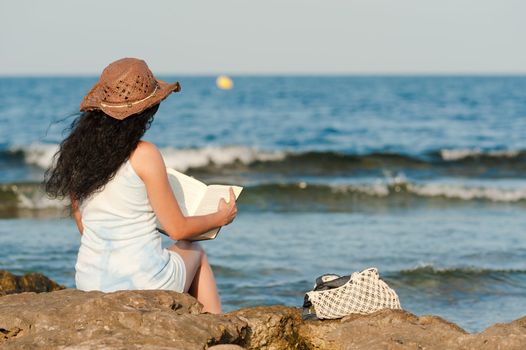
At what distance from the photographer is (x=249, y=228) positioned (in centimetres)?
1016

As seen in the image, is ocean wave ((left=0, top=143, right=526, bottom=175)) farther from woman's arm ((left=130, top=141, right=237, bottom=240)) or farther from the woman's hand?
woman's arm ((left=130, top=141, right=237, bottom=240))

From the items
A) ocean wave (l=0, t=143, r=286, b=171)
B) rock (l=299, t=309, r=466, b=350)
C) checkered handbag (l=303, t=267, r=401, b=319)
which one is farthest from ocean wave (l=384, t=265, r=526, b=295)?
ocean wave (l=0, t=143, r=286, b=171)

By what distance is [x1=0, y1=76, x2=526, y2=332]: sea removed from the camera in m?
7.40

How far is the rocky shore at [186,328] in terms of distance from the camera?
3338 mm

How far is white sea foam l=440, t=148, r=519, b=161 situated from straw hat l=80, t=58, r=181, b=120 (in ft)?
48.1

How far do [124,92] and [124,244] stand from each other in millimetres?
755

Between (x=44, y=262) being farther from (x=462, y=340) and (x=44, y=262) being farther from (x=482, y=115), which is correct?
(x=482, y=115)

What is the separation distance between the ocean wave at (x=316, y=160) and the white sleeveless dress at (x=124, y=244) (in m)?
12.6

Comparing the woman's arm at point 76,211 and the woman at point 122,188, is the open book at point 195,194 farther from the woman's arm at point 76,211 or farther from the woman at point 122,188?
the woman's arm at point 76,211

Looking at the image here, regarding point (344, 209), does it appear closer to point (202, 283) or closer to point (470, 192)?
point (470, 192)

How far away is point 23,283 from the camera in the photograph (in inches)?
217

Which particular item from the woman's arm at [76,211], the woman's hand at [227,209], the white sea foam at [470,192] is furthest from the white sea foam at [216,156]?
the woman's hand at [227,209]

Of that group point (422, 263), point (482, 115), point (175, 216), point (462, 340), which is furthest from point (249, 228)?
point (482, 115)

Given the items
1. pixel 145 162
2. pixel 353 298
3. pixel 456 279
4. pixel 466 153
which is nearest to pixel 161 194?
pixel 145 162
